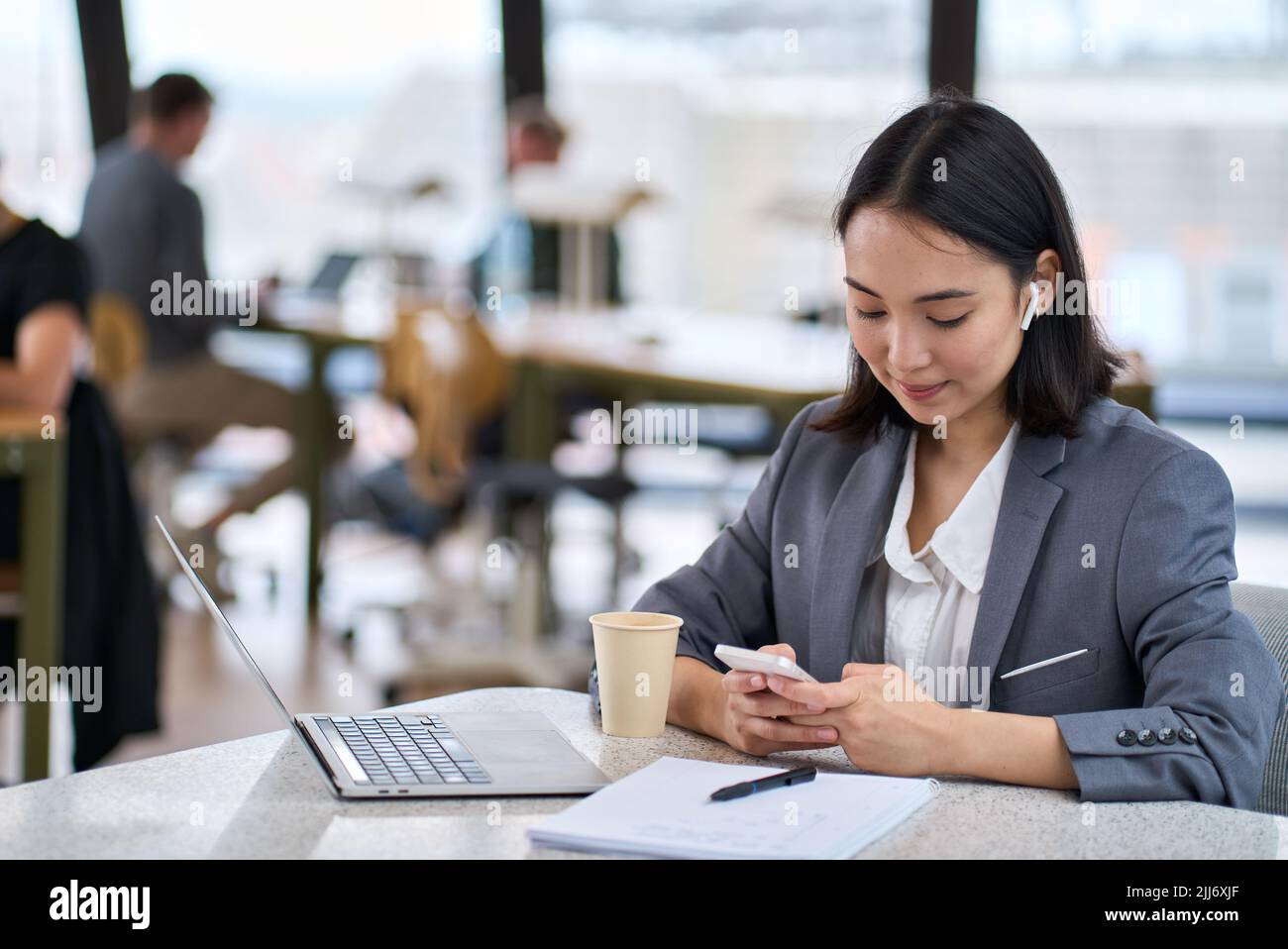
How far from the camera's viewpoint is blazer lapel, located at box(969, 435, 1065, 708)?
1.32 m

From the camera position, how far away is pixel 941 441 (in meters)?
1.52

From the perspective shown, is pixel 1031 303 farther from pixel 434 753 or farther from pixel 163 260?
pixel 163 260

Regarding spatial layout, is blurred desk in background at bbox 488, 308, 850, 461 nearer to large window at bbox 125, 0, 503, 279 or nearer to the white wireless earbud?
large window at bbox 125, 0, 503, 279

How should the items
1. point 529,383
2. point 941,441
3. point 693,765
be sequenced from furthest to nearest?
point 529,383 → point 941,441 → point 693,765

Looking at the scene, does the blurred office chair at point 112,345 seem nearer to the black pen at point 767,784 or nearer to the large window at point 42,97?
the large window at point 42,97

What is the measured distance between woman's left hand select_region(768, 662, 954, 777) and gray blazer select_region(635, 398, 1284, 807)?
97 mm

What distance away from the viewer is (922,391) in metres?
1.36

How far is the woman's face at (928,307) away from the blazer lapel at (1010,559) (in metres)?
0.10

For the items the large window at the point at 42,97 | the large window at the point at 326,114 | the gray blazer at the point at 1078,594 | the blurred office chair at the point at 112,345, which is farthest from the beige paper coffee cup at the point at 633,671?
the large window at the point at 42,97

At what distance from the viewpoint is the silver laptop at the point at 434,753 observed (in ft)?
3.49

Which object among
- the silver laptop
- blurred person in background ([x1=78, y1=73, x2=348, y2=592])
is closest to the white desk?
the silver laptop
